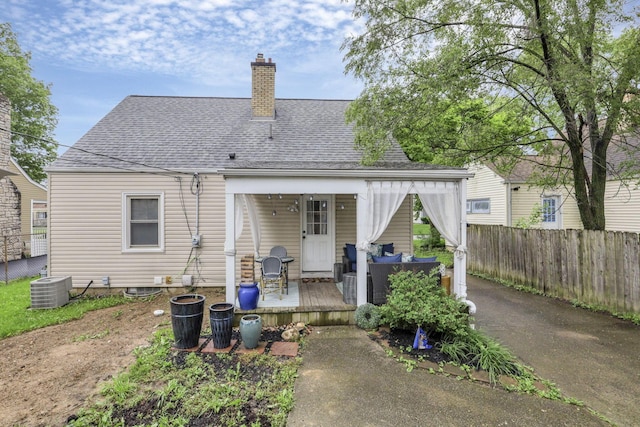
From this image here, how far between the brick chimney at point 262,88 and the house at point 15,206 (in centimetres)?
940

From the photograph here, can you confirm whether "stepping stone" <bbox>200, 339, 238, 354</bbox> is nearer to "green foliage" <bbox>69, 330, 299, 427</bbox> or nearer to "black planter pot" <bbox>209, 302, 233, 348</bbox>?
"black planter pot" <bbox>209, 302, 233, 348</bbox>

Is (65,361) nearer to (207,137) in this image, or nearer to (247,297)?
(247,297)

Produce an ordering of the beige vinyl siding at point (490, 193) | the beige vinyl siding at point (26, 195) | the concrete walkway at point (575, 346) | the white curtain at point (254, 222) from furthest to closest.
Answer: the beige vinyl siding at point (26, 195) < the beige vinyl siding at point (490, 193) < the white curtain at point (254, 222) < the concrete walkway at point (575, 346)

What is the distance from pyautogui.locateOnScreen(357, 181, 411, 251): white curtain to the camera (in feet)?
19.1

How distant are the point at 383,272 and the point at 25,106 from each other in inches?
1114

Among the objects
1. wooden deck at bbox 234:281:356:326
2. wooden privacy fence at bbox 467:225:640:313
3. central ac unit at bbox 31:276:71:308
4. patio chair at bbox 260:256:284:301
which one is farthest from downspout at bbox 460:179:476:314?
central ac unit at bbox 31:276:71:308

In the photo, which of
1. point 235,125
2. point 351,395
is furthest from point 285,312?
point 235,125

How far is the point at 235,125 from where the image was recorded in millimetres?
10039

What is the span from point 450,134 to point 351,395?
7.98 metres

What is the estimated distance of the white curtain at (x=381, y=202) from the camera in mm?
5824

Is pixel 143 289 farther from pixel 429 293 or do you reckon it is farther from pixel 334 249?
pixel 429 293

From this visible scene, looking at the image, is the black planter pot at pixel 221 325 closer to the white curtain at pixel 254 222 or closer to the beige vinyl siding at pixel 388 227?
the white curtain at pixel 254 222

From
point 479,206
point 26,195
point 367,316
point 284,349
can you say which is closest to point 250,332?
point 284,349

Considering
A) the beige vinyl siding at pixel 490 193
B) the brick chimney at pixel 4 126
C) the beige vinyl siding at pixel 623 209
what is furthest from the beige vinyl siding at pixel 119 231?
the beige vinyl siding at pixel 623 209
